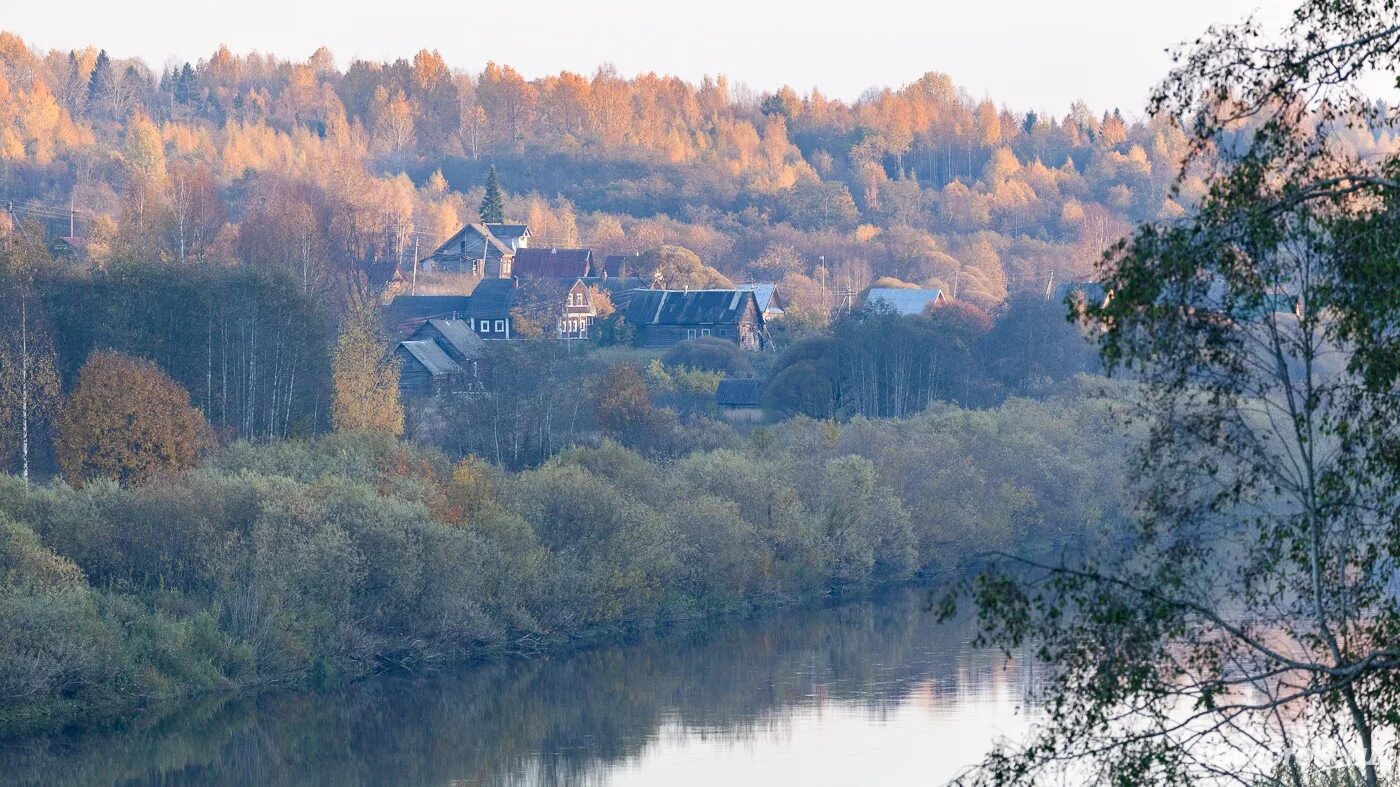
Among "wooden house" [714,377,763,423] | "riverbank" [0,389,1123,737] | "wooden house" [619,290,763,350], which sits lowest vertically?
"riverbank" [0,389,1123,737]

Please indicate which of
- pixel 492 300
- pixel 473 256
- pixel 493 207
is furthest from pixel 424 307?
pixel 493 207

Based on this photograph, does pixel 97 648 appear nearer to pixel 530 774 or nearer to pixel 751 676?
pixel 530 774

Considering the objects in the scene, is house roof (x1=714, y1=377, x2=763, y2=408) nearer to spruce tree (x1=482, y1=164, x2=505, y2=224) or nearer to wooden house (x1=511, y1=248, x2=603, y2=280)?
wooden house (x1=511, y1=248, x2=603, y2=280)

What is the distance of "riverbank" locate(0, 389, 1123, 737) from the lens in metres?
25.9

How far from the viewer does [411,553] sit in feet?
93.7

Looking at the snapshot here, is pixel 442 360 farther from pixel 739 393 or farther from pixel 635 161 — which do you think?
pixel 635 161

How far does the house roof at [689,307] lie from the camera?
6481 centimetres

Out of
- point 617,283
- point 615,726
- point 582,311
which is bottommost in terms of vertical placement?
point 615,726

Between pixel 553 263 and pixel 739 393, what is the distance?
1204 inches

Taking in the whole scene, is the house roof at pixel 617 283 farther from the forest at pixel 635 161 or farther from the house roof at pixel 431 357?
Result: the house roof at pixel 431 357

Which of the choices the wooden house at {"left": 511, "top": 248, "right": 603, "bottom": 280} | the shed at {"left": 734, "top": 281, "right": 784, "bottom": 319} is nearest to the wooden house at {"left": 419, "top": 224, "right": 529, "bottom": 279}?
the wooden house at {"left": 511, "top": 248, "right": 603, "bottom": 280}

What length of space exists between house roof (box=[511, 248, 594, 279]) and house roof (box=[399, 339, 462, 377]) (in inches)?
1000

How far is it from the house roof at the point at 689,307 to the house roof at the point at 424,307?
658cm

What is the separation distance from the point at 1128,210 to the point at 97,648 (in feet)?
319
